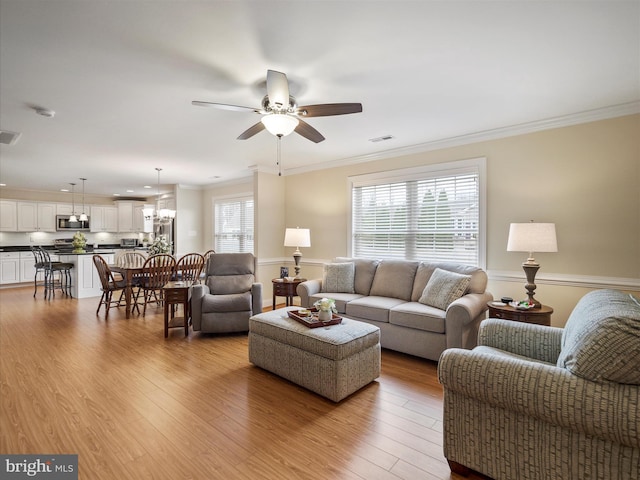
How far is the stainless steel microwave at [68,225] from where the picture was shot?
29.2 ft

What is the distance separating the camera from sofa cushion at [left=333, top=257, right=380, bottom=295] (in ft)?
14.0

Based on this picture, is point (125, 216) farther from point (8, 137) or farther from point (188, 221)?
point (8, 137)

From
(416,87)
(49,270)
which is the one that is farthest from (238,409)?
(49,270)

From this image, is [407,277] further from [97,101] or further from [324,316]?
[97,101]

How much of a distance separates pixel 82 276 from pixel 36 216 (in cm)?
369

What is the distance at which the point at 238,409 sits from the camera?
7.73 ft

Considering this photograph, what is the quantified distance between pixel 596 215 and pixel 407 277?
2.00m

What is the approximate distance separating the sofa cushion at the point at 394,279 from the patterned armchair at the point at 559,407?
2.11m

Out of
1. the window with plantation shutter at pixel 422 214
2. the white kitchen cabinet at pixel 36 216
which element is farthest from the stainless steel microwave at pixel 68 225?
the window with plantation shutter at pixel 422 214

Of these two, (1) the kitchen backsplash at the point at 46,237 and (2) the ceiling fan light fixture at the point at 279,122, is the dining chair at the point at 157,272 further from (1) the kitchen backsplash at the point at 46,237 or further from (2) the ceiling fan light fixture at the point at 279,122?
(1) the kitchen backsplash at the point at 46,237

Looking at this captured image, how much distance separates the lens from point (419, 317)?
3.22 m

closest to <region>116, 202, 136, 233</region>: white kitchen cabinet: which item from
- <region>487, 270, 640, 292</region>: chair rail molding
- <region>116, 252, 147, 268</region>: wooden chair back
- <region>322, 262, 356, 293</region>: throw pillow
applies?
<region>116, 252, 147, 268</region>: wooden chair back

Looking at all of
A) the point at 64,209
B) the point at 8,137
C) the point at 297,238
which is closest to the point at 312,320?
the point at 297,238

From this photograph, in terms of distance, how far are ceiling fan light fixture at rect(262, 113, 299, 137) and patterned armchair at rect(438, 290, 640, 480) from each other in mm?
1871
